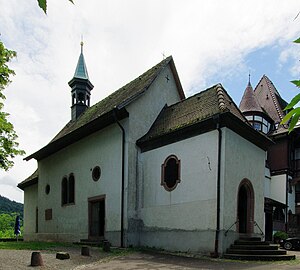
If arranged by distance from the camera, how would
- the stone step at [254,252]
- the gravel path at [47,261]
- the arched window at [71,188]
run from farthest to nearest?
the arched window at [71,188]
the stone step at [254,252]
the gravel path at [47,261]

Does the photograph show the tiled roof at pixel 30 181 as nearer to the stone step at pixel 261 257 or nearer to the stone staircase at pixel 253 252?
the stone staircase at pixel 253 252

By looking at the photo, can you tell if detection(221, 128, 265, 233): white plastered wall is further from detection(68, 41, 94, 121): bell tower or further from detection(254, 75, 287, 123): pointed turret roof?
detection(254, 75, 287, 123): pointed turret roof

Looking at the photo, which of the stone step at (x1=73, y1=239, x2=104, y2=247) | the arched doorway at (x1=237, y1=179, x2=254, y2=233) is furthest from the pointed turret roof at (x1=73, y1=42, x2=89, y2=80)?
the arched doorway at (x1=237, y1=179, x2=254, y2=233)

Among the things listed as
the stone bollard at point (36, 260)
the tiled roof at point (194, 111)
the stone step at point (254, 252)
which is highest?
the tiled roof at point (194, 111)

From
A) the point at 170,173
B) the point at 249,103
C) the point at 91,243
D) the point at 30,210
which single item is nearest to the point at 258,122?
the point at 249,103

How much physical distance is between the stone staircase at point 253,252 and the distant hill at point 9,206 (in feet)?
224

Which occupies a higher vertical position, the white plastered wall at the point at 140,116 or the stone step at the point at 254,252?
the white plastered wall at the point at 140,116

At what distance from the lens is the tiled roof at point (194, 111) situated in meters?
16.6

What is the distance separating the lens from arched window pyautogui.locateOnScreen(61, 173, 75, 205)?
897 inches

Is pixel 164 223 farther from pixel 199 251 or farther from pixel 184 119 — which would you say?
pixel 184 119

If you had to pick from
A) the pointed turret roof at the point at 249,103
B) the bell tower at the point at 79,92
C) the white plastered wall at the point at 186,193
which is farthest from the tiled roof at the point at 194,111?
the pointed turret roof at the point at 249,103

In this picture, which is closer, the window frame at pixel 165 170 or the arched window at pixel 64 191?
the window frame at pixel 165 170

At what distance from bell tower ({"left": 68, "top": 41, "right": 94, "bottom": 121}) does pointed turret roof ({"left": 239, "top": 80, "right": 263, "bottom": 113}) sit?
15.2 metres

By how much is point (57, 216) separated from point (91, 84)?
34.8 ft
